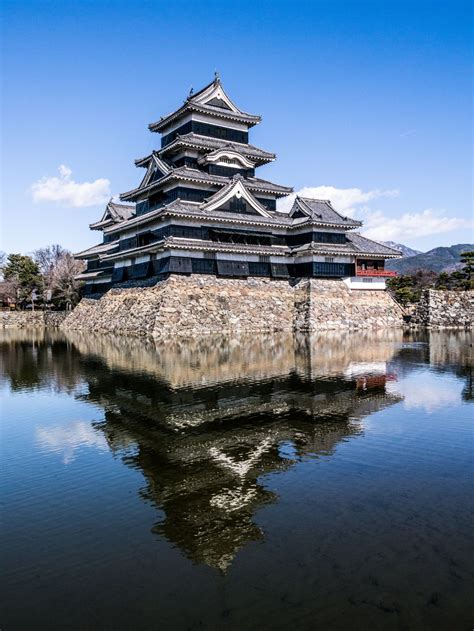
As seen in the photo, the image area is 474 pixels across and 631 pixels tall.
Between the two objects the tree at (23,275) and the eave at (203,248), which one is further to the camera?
the tree at (23,275)

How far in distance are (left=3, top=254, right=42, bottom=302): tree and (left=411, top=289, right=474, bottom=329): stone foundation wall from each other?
49050 millimetres

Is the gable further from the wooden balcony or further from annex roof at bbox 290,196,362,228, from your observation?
the wooden balcony

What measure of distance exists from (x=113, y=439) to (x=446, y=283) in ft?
178

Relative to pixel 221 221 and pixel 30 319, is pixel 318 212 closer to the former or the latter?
pixel 221 221

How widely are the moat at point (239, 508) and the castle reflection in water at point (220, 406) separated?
0.21ft

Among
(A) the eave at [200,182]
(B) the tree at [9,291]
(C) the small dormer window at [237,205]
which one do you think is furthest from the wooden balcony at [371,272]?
(B) the tree at [9,291]

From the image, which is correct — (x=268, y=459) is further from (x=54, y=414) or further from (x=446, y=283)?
(x=446, y=283)

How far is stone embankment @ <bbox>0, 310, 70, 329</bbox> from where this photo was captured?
62.1 metres

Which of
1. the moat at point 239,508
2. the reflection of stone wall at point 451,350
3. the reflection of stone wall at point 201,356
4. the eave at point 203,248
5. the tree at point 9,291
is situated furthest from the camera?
the tree at point 9,291

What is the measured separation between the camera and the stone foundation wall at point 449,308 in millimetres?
46406

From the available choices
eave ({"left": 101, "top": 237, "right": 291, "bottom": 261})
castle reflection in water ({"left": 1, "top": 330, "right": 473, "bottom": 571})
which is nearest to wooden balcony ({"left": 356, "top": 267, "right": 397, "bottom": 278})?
eave ({"left": 101, "top": 237, "right": 291, "bottom": 261})

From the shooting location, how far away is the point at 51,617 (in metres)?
4.89

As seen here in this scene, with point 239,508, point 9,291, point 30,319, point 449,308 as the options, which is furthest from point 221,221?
point 9,291

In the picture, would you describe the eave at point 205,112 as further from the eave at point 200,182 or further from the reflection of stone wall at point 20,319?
the reflection of stone wall at point 20,319
